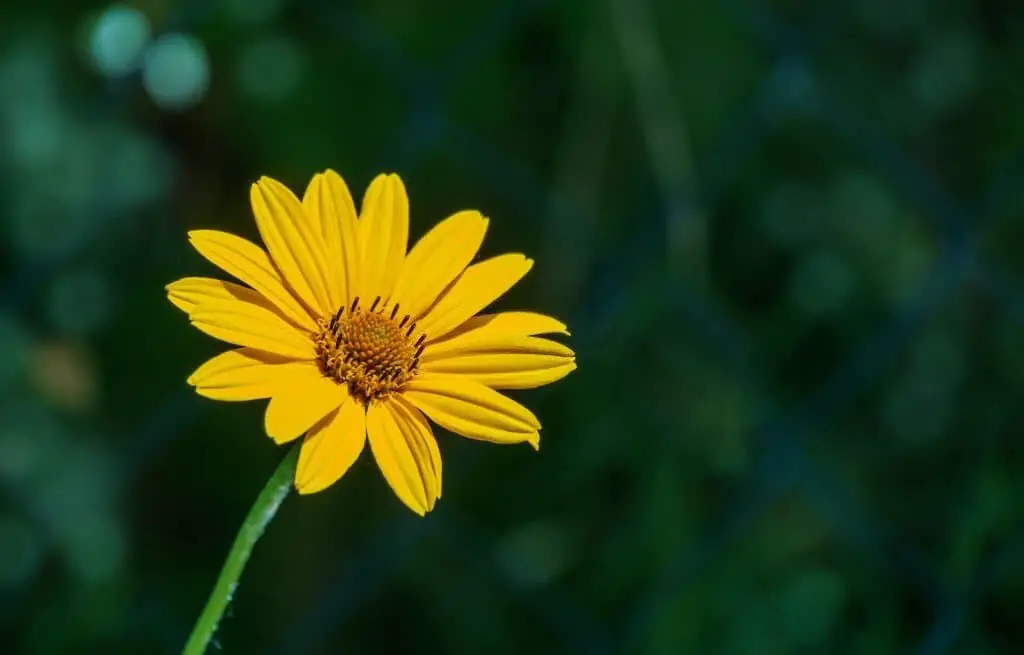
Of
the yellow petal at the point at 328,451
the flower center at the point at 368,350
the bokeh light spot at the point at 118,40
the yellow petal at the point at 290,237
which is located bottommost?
the yellow petal at the point at 328,451

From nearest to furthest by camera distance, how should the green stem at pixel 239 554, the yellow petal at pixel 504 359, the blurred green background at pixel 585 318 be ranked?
the green stem at pixel 239 554, the yellow petal at pixel 504 359, the blurred green background at pixel 585 318

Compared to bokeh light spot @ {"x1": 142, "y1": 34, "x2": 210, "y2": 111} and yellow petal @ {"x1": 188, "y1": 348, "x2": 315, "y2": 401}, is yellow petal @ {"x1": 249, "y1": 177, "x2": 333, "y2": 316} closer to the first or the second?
yellow petal @ {"x1": 188, "y1": 348, "x2": 315, "y2": 401}

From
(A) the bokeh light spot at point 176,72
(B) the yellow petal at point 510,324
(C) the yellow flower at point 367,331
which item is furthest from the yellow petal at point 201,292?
(A) the bokeh light spot at point 176,72

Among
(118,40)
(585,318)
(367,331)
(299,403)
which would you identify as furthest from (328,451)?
(585,318)

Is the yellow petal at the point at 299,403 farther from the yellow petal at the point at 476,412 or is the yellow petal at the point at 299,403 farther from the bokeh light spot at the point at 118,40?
the bokeh light spot at the point at 118,40

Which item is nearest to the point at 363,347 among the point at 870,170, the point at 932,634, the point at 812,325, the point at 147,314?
the point at 147,314

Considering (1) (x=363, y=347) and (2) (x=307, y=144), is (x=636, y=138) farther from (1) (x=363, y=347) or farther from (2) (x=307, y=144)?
(1) (x=363, y=347)
